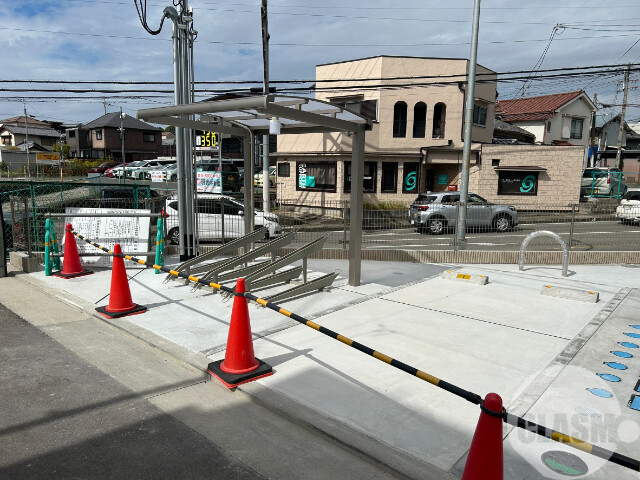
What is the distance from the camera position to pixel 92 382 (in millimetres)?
4219

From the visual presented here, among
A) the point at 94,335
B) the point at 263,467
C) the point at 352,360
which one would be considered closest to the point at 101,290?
the point at 94,335

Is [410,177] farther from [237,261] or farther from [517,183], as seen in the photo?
[237,261]

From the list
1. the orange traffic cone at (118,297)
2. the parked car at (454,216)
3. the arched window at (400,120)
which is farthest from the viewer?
the arched window at (400,120)

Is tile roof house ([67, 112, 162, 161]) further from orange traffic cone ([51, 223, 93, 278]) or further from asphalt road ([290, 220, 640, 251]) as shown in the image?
orange traffic cone ([51, 223, 93, 278])

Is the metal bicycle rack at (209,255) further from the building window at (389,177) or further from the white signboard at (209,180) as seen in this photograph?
the building window at (389,177)

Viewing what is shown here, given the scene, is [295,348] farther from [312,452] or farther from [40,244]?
[40,244]

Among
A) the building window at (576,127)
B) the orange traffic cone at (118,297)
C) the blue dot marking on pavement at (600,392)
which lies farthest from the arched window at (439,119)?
the building window at (576,127)

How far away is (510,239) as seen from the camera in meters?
11.1

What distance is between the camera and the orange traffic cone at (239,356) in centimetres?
411

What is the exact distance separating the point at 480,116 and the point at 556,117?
15.2 meters

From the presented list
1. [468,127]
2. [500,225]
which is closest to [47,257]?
[468,127]

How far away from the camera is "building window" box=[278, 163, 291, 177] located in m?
23.4

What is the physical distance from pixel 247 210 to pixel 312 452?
595cm

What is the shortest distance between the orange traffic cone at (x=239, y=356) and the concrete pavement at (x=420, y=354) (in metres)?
0.12
